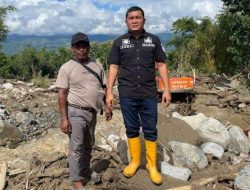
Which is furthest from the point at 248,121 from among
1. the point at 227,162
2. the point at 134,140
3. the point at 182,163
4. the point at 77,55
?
the point at 77,55

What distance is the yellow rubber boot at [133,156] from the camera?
559cm

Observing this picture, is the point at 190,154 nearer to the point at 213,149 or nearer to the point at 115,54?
the point at 213,149

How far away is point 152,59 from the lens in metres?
5.31

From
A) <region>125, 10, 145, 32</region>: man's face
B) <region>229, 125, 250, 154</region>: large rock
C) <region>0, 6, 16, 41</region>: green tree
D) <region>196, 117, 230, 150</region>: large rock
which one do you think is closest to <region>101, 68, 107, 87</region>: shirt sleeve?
<region>125, 10, 145, 32</region>: man's face

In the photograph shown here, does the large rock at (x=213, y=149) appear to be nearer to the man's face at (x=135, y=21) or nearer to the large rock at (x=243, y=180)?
the large rock at (x=243, y=180)

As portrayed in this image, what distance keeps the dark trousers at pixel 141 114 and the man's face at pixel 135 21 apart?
839 millimetres

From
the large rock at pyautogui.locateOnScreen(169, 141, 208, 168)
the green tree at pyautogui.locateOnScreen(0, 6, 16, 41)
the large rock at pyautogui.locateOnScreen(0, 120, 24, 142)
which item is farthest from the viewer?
the green tree at pyautogui.locateOnScreen(0, 6, 16, 41)

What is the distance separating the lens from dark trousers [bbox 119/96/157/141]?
5348mm

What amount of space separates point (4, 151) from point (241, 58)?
35.6ft

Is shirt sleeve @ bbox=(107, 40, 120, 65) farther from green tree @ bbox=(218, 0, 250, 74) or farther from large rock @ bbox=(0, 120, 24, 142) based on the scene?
green tree @ bbox=(218, 0, 250, 74)

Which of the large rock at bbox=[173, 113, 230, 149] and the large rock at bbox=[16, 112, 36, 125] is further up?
the large rock at bbox=[173, 113, 230, 149]

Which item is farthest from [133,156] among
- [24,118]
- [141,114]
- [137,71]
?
[24,118]

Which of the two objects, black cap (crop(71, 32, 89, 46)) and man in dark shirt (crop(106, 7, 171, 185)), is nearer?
black cap (crop(71, 32, 89, 46))

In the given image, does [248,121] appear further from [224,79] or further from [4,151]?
[4,151]
